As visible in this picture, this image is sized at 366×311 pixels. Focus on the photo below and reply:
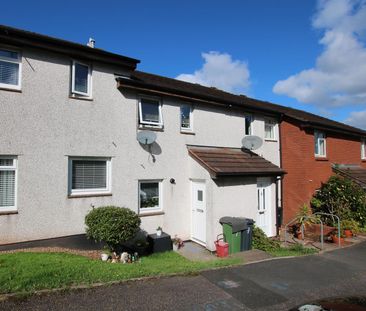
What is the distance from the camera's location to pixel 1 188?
7457 millimetres

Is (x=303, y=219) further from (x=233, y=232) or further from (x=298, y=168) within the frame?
(x=233, y=232)

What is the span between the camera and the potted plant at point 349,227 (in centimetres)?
1233

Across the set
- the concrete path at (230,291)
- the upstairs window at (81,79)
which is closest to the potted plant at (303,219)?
the concrete path at (230,291)

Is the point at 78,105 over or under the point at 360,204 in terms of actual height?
over

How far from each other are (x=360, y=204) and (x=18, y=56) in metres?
14.9

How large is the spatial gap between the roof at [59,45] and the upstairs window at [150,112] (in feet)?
4.36

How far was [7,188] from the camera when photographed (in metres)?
7.52

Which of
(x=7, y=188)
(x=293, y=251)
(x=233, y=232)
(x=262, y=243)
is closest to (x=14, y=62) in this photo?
(x=7, y=188)

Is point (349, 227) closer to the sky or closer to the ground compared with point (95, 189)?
closer to the ground

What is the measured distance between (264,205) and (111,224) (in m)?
6.70

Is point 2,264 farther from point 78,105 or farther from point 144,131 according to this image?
point 144,131

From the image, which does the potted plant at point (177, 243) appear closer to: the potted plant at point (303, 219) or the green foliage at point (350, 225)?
the potted plant at point (303, 219)

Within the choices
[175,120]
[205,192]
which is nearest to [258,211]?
[205,192]

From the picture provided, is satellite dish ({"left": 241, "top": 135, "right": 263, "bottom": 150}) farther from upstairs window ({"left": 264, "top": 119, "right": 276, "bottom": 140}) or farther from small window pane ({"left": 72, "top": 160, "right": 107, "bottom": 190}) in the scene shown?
small window pane ({"left": 72, "top": 160, "right": 107, "bottom": 190})
